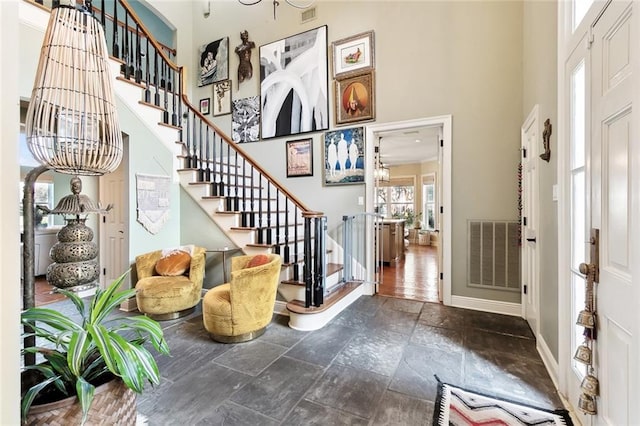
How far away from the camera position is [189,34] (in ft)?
17.9

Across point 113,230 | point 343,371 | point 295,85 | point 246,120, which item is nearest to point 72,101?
point 343,371

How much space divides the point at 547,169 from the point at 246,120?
4336 millimetres

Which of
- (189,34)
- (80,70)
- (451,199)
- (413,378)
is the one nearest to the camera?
(80,70)

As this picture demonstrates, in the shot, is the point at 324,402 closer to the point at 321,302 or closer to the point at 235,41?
the point at 321,302

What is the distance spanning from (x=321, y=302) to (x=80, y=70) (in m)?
2.62

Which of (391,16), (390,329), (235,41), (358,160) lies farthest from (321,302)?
(235,41)

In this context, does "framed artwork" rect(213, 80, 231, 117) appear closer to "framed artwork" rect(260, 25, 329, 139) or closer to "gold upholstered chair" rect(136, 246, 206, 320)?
"framed artwork" rect(260, 25, 329, 139)

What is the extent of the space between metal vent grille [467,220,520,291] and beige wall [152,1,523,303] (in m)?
0.09

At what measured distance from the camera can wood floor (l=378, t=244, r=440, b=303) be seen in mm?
3883

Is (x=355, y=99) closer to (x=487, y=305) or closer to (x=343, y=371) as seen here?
(x=487, y=305)

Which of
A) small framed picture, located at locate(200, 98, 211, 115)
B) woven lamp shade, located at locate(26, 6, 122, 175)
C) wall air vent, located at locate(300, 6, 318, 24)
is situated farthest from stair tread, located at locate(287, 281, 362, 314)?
small framed picture, located at locate(200, 98, 211, 115)

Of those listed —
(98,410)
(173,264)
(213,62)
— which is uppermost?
(213,62)

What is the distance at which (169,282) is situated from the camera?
3055mm

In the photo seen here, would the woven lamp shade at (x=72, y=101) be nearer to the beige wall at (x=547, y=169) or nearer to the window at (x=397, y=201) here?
the beige wall at (x=547, y=169)
